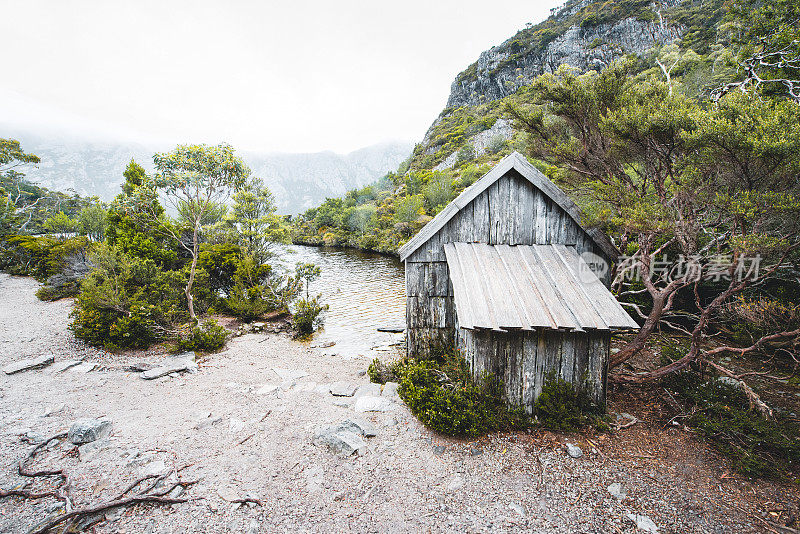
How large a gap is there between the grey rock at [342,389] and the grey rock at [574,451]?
16.1 feet

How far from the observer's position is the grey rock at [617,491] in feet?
15.0

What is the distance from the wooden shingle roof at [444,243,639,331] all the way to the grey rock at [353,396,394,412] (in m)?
2.99

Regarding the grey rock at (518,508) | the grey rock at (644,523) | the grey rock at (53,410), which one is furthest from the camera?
the grey rock at (53,410)

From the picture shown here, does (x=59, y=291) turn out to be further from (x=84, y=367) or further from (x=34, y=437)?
(x=34, y=437)

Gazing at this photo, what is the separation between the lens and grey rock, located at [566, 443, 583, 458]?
5387 mm

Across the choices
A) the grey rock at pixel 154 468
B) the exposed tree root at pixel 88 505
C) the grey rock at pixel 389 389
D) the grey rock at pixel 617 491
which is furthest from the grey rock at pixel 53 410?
the grey rock at pixel 617 491

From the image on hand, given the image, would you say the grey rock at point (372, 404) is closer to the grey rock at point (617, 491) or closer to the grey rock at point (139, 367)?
the grey rock at point (617, 491)

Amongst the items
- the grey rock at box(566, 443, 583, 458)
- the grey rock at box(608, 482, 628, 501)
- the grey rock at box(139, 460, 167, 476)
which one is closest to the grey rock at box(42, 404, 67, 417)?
the grey rock at box(139, 460, 167, 476)

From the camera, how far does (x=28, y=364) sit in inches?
336

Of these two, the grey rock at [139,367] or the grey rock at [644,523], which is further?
the grey rock at [139,367]

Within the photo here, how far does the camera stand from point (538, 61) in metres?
98.7

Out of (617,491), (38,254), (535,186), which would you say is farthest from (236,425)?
(38,254)

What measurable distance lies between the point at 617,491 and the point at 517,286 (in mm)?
3591

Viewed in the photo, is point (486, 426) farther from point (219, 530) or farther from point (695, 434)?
point (219, 530)
